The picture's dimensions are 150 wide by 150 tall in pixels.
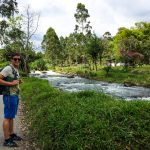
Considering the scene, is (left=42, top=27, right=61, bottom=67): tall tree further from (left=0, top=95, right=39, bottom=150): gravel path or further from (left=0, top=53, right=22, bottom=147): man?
(left=0, top=53, right=22, bottom=147): man

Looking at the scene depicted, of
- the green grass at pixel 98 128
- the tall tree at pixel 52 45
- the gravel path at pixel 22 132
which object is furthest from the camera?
the tall tree at pixel 52 45

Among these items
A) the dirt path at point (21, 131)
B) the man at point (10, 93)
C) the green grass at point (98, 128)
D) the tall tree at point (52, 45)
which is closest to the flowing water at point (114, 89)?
the dirt path at point (21, 131)

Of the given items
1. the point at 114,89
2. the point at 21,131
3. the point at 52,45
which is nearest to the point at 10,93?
the point at 21,131

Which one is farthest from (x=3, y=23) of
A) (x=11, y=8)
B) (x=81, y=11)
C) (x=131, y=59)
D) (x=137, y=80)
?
(x=81, y=11)

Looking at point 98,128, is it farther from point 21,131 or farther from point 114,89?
point 114,89

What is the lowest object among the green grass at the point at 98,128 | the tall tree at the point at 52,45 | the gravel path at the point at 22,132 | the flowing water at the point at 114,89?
the flowing water at the point at 114,89

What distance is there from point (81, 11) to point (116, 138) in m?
75.5

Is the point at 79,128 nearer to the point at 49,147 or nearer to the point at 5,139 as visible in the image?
the point at 49,147

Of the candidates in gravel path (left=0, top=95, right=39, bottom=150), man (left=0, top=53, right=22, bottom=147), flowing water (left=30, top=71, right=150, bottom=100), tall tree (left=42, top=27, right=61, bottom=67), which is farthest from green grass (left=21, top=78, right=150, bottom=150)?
tall tree (left=42, top=27, right=61, bottom=67)

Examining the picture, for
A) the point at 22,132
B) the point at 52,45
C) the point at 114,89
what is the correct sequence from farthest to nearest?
the point at 52,45, the point at 114,89, the point at 22,132

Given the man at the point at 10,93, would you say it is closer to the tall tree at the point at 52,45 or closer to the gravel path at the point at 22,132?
the gravel path at the point at 22,132

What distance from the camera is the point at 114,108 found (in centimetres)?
862

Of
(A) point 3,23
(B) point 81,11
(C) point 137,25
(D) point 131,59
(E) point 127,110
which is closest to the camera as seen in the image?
(E) point 127,110

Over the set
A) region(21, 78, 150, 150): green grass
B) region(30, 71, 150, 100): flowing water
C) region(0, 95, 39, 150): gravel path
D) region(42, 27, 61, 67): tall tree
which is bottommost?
region(30, 71, 150, 100): flowing water
